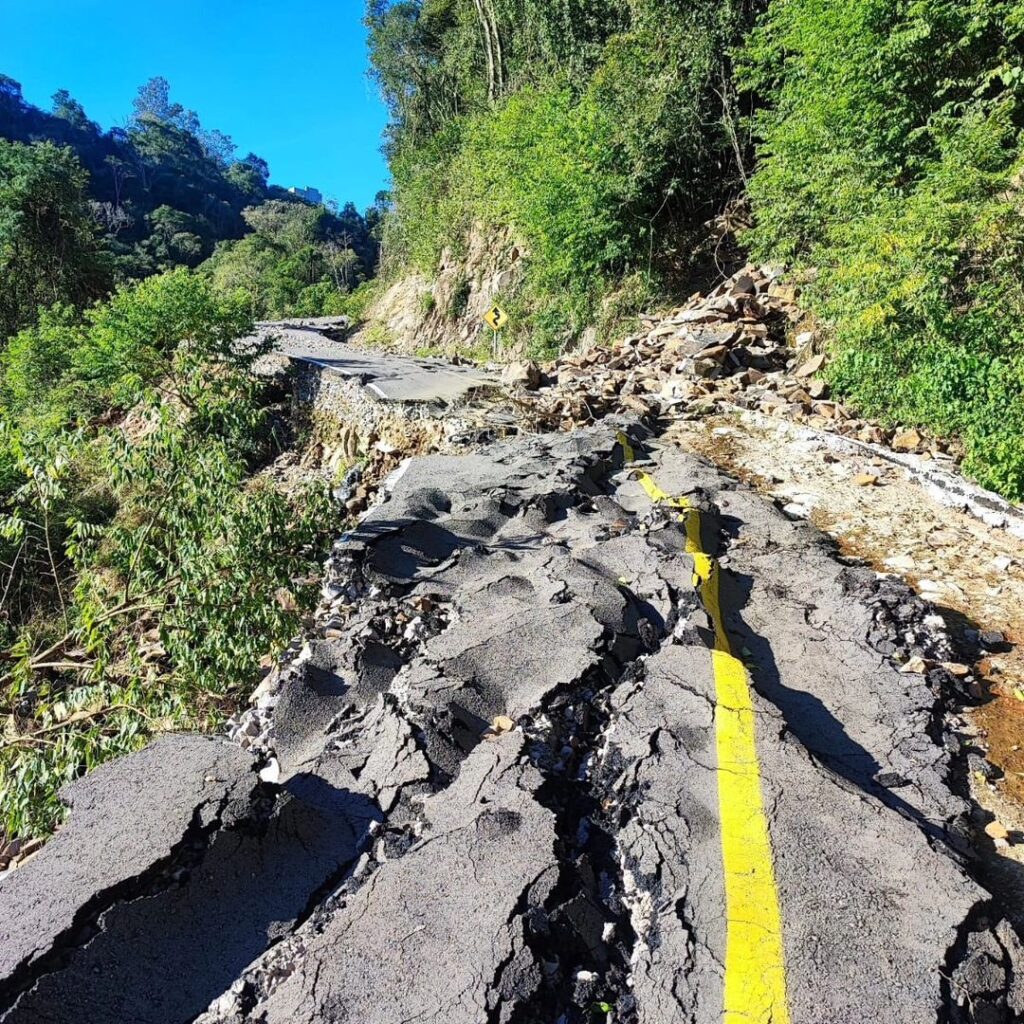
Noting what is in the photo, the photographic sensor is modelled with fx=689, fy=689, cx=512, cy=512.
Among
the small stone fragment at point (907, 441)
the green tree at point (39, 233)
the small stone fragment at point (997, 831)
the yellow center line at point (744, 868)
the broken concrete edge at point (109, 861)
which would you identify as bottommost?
the small stone fragment at point (997, 831)

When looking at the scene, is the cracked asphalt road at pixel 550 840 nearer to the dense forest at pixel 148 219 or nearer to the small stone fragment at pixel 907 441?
the small stone fragment at pixel 907 441

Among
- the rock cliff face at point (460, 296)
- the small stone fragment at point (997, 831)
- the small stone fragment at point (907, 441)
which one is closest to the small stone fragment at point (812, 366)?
the small stone fragment at point (907, 441)

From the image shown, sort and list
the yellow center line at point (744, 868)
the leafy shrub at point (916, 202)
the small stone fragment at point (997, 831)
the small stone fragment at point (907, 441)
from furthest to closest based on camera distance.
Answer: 1. the small stone fragment at point (907, 441)
2. the leafy shrub at point (916, 202)
3. the small stone fragment at point (997, 831)
4. the yellow center line at point (744, 868)

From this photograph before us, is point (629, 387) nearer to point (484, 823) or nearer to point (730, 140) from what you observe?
point (730, 140)

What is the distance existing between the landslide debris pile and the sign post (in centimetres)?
382

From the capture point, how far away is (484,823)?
2.33 metres

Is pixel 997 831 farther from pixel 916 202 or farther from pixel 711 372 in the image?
pixel 711 372

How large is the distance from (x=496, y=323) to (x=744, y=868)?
12.7 m

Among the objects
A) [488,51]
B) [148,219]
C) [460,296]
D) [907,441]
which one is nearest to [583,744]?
[907,441]

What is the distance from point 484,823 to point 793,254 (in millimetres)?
8955

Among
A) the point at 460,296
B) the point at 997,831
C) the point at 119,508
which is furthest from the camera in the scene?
the point at 460,296

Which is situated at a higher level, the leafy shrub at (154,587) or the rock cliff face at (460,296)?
the rock cliff face at (460,296)

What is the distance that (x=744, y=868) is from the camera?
7.00 ft

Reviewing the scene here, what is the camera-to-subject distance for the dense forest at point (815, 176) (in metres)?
5.75
